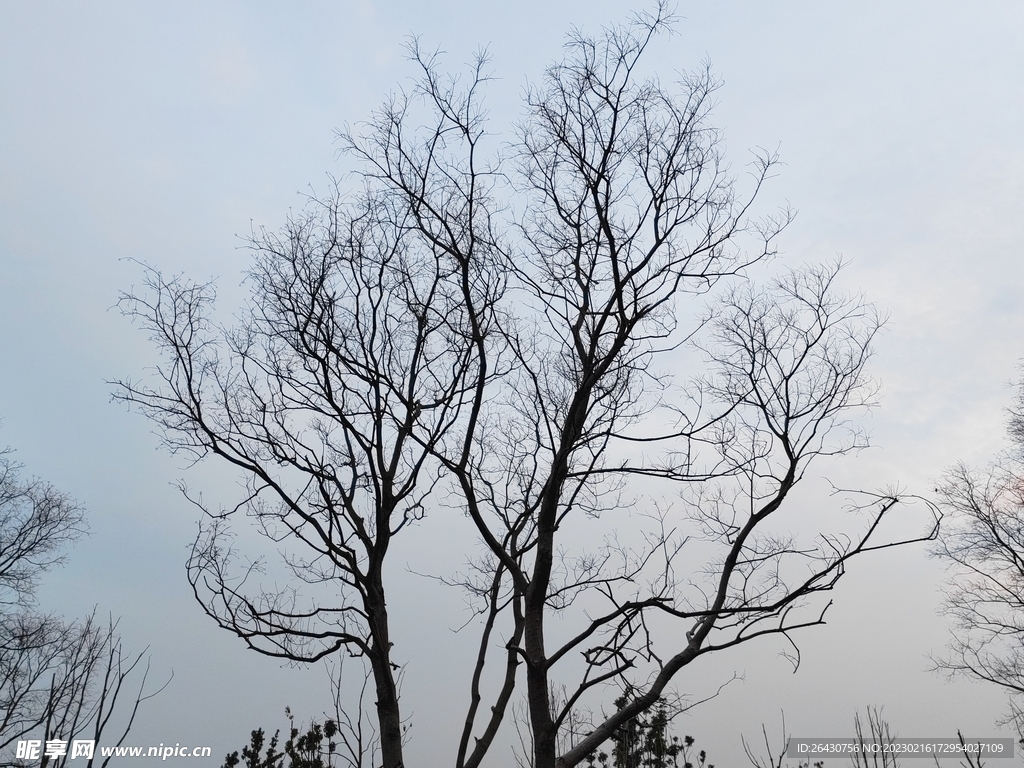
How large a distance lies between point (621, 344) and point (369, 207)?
3.37 metres

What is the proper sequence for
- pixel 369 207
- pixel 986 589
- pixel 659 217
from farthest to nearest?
pixel 986 589 → pixel 369 207 → pixel 659 217

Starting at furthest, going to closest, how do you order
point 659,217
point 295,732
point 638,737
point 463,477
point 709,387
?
point 638,737 → point 295,732 → point 709,387 → point 659,217 → point 463,477

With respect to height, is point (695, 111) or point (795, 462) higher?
point (695, 111)

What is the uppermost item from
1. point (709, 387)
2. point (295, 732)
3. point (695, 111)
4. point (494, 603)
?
point (695, 111)

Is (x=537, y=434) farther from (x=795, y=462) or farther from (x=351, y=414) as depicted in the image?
(x=795, y=462)

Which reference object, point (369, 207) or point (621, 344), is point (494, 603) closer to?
point (621, 344)

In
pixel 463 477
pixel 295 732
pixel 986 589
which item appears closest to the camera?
pixel 463 477

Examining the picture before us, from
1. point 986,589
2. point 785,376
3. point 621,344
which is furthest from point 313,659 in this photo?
point 986,589

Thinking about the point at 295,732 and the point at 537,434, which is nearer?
the point at 537,434

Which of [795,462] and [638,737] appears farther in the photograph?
[638,737]

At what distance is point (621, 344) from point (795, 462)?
3883 mm

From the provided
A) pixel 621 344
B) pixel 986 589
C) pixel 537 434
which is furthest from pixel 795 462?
pixel 986 589

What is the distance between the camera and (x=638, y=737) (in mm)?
9836

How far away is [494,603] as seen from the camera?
8688 mm
